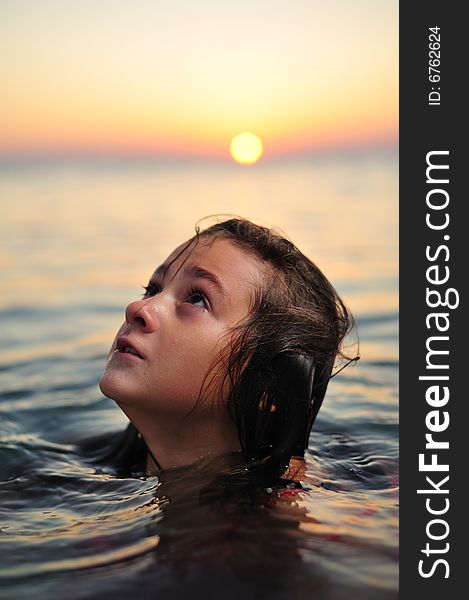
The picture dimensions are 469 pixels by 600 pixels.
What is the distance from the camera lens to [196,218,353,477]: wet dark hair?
10.2 ft

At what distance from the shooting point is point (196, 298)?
122 inches

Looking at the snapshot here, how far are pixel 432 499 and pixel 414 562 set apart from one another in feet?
1.27

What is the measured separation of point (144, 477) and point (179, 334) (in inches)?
26.1

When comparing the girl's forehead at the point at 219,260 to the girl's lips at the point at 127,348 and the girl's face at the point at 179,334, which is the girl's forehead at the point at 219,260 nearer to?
the girl's face at the point at 179,334

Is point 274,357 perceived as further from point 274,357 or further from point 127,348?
point 127,348

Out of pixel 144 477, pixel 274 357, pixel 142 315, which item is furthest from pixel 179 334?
pixel 144 477

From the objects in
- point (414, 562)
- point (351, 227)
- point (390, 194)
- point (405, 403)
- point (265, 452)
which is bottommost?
point (414, 562)

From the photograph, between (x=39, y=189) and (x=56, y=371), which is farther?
(x=39, y=189)

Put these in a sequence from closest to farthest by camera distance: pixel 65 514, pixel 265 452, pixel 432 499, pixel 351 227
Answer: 1. pixel 432 499
2. pixel 65 514
3. pixel 265 452
4. pixel 351 227

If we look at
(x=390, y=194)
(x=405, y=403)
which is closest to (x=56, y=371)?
(x=405, y=403)

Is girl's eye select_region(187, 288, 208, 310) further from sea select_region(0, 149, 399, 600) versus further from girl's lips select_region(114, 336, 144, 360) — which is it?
sea select_region(0, 149, 399, 600)

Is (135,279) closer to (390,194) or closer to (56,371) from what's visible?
(56,371)

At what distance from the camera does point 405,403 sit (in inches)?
118

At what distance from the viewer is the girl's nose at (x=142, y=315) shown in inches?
118
